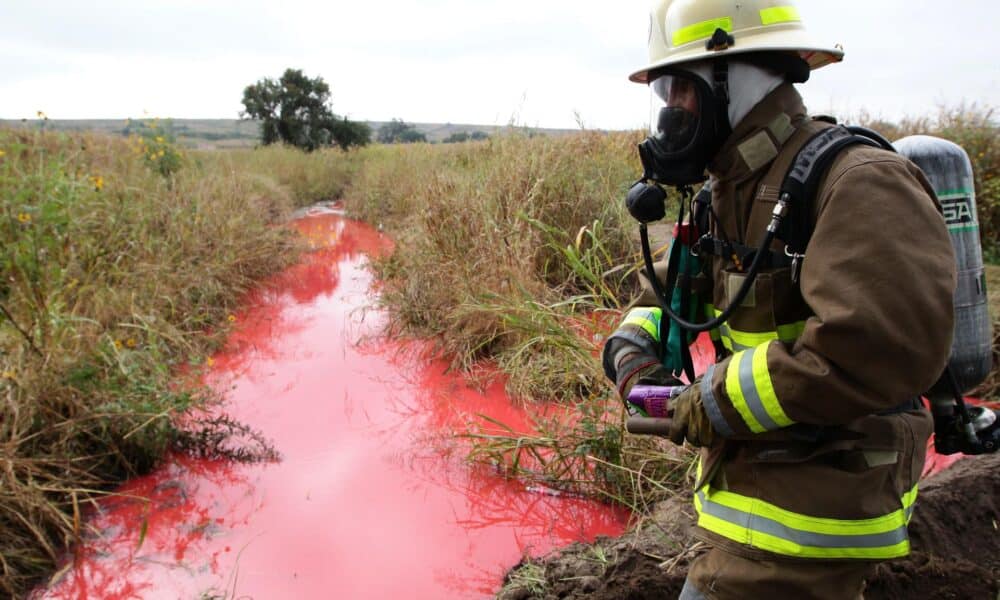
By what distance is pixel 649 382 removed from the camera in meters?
1.61

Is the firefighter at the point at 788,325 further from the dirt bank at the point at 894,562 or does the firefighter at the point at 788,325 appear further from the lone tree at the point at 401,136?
the lone tree at the point at 401,136

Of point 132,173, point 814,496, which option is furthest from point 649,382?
point 132,173

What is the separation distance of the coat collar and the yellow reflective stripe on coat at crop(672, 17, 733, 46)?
18 cm

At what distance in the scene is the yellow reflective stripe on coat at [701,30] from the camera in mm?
1480

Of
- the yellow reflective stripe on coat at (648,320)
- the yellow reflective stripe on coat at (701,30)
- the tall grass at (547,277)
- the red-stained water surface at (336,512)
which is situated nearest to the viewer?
the yellow reflective stripe on coat at (701,30)

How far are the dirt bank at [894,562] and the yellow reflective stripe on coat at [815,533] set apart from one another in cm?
104

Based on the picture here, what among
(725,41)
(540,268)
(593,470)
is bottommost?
(593,470)

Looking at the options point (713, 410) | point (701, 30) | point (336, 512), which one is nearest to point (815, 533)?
point (713, 410)

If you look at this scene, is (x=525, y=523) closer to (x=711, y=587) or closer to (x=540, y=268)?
(x=711, y=587)

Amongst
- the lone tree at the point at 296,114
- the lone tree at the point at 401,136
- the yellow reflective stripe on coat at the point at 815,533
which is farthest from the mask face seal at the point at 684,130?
the lone tree at the point at 296,114

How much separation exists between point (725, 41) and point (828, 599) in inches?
45.8

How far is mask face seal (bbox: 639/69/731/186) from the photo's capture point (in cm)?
148

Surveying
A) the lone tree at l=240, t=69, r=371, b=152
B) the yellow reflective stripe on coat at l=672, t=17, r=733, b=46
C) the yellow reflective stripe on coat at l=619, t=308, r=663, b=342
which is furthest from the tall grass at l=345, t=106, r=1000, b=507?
the lone tree at l=240, t=69, r=371, b=152

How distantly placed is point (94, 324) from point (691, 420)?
4.02 meters
